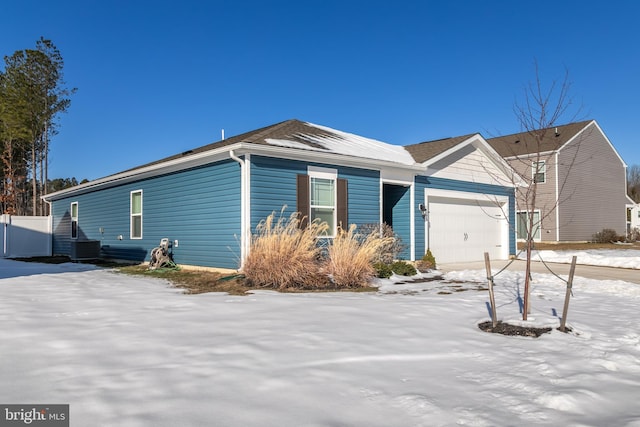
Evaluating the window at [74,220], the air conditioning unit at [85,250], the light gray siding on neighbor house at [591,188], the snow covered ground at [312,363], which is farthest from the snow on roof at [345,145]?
the light gray siding on neighbor house at [591,188]

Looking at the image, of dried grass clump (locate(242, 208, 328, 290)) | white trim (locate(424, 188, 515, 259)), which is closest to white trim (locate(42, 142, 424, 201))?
white trim (locate(424, 188, 515, 259))

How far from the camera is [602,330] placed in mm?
4680

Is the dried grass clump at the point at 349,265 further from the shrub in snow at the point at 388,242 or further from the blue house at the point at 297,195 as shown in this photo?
the shrub in snow at the point at 388,242

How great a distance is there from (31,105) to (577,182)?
30.4 m

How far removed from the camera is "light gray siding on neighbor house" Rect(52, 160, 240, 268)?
966 cm

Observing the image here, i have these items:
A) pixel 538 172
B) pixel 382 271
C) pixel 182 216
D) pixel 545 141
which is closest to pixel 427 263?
pixel 382 271

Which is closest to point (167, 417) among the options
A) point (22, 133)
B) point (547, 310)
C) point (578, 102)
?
point (547, 310)

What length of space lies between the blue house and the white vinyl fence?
2385 mm

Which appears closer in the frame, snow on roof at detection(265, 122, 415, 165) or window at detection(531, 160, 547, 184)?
window at detection(531, 160, 547, 184)

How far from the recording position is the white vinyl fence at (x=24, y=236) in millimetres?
17609

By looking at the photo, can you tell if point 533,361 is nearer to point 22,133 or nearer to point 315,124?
point 315,124

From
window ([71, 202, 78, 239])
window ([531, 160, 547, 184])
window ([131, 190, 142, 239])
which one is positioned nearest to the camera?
window ([531, 160, 547, 184])

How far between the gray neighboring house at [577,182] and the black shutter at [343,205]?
1330cm

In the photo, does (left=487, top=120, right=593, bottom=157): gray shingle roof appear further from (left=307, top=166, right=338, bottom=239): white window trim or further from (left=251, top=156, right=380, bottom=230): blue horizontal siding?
(left=307, top=166, right=338, bottom=239): white window trim
